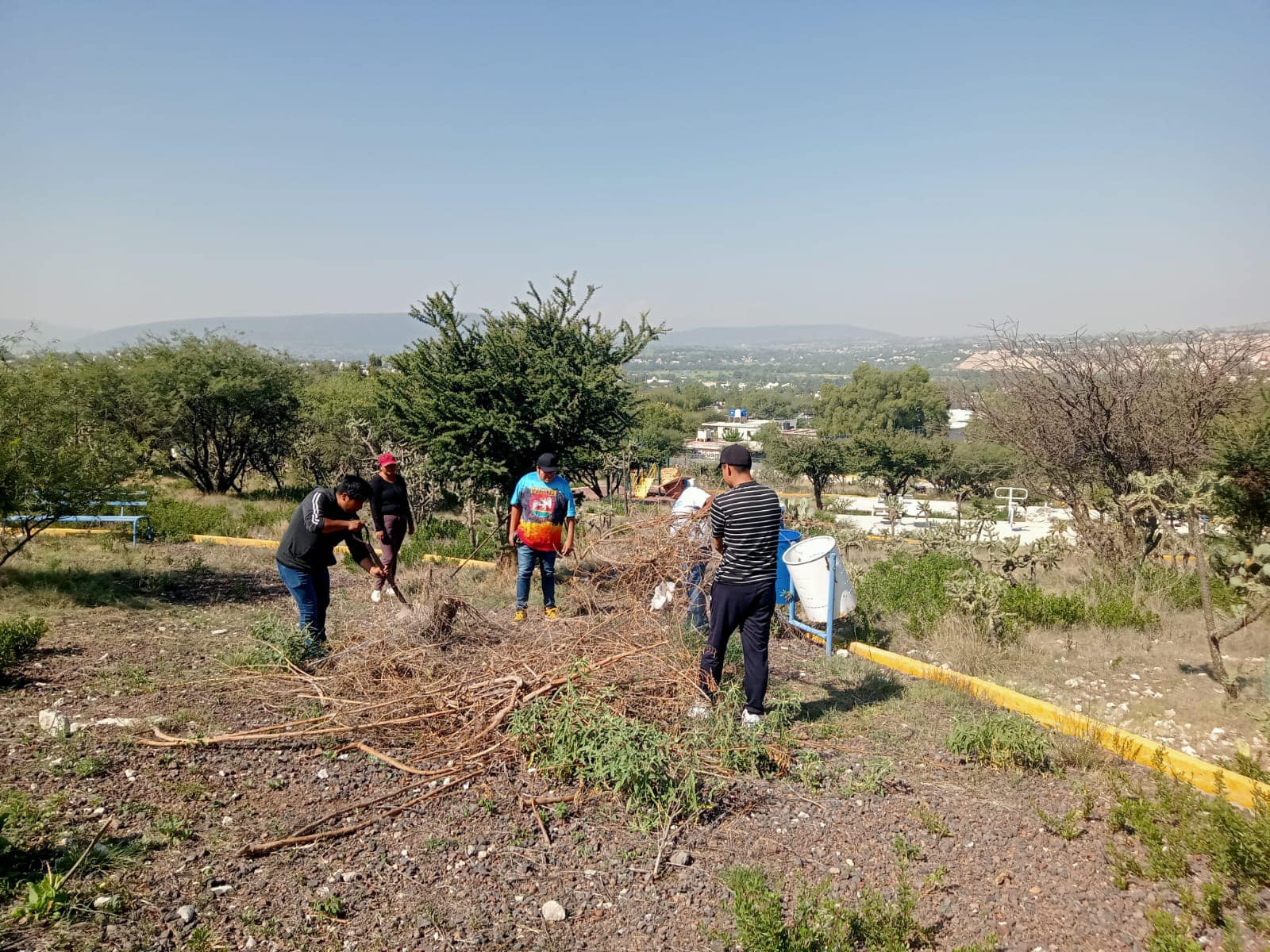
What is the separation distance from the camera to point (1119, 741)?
4.89 m

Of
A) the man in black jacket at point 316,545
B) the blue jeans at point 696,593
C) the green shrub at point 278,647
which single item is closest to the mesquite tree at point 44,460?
the man in black jacket at point 316,545

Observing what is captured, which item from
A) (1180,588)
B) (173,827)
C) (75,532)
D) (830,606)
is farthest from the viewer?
(75,532)

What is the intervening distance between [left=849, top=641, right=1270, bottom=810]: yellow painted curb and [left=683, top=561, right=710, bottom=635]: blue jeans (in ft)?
6.03

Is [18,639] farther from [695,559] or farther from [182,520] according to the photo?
[182,520]

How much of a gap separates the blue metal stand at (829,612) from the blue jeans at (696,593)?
1.17 m

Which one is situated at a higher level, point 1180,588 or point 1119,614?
point 1119,614

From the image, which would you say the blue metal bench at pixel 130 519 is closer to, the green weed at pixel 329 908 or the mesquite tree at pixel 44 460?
the mesquite tree at pixel 44 460

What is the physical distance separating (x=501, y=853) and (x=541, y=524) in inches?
152

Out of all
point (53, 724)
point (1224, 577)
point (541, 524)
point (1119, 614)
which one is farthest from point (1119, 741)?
point (53, 724)

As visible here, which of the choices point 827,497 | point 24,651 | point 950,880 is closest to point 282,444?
point 24,651

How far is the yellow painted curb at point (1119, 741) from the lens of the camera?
171 inches

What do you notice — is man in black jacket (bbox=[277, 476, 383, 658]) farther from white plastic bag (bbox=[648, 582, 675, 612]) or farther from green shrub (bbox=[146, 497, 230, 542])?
green shrub (bbox=[146, 497, 230, 542])

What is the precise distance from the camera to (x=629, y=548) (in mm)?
7059

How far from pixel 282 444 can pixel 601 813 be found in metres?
21.6
